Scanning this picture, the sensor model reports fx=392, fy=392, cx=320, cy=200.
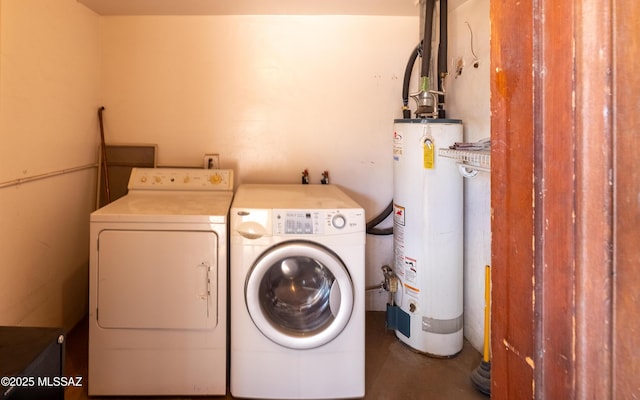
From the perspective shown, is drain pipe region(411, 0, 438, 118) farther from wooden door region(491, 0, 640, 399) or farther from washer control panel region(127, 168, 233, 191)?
wooden door region(491, 0, 640, 399)

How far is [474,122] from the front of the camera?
7.41 ft

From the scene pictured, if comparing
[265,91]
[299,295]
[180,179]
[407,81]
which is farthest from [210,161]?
[407,81]

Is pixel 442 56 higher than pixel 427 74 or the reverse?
higher

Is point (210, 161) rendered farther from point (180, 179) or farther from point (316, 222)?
point (316, 222)

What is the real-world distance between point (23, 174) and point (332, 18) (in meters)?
2.08

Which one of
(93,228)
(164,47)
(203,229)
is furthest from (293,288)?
(164,47)

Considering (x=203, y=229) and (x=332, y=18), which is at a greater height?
(x=332, y=18)

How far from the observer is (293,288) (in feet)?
6.81

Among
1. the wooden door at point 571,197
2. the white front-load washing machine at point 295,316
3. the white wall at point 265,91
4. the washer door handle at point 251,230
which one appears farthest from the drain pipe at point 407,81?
the wooden door at point 571,197

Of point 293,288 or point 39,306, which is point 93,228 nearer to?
point 39,306

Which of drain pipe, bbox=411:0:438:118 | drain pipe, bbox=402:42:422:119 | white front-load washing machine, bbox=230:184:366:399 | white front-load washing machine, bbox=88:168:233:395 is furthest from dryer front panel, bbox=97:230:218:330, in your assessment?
drain pipe, bbox=402:42:422:119

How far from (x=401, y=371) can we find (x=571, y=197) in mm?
1927

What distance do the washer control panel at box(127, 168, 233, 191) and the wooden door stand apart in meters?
2.20

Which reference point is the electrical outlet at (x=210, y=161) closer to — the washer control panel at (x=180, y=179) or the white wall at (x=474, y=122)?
the washer control panel at (x=180, y=179)
